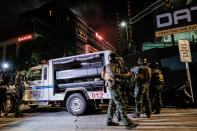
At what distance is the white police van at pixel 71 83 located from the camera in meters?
5.84

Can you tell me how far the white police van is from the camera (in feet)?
19.2

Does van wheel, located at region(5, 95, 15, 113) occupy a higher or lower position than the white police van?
lower

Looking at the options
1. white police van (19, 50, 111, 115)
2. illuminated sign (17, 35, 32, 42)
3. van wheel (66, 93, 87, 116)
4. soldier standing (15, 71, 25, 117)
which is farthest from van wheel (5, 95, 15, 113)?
illuminated sign (17, 35, 32, 42)

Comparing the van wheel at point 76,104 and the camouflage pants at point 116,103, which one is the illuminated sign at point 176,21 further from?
the camouflage pants at point 116,103

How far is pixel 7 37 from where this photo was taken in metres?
32.8

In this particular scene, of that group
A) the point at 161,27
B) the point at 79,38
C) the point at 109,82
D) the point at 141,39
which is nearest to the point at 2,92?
the point at 109,82

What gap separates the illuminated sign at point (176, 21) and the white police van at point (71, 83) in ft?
19.4

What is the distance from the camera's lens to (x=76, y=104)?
597cm

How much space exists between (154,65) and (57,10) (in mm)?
40157

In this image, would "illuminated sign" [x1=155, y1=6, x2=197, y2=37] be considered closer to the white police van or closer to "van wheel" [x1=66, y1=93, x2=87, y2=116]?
the white police van

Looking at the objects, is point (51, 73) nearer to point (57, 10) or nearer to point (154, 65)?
point (154, 65)

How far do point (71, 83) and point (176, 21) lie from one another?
Result: 763 cm

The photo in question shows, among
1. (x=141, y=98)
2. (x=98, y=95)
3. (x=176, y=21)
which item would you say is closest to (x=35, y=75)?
(x=98, y=95)

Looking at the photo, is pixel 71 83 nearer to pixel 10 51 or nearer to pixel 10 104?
pixel 10 104
